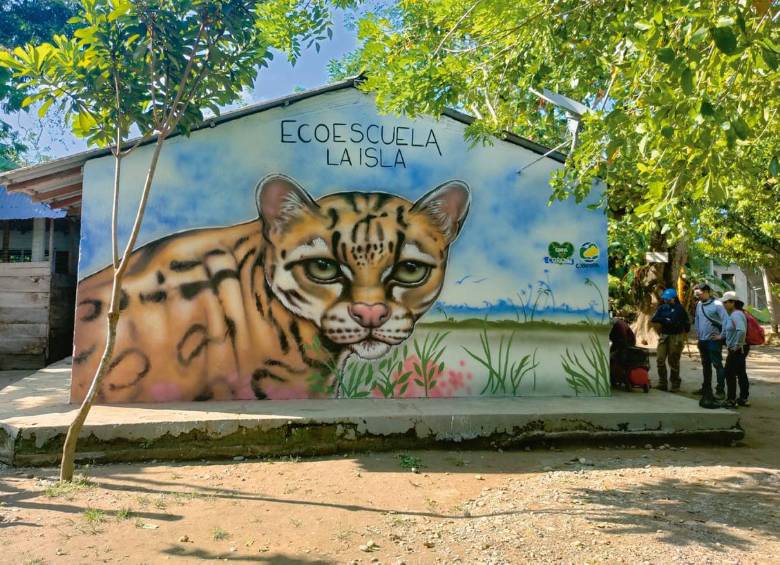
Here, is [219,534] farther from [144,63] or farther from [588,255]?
[588,255]

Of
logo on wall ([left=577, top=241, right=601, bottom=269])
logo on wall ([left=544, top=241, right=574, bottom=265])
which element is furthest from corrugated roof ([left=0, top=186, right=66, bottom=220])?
logo on wall ([left=577, top=241, right=601, bottom=269])

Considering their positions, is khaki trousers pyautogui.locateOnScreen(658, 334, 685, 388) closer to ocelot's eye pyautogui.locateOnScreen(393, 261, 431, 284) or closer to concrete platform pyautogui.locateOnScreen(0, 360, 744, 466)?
concrete platform pyautogui.locateOnScreen(0, 360, 744, 466)

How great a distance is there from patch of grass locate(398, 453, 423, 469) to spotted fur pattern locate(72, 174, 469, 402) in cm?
163

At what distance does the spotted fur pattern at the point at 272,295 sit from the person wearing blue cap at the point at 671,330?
397 centimetres

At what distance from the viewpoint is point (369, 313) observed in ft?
22.8

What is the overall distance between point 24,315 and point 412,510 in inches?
377

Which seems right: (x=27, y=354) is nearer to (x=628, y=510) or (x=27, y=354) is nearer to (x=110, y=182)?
(x=110, y=182)

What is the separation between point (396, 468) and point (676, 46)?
4157mm

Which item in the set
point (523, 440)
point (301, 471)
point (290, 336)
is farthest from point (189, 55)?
point (523, 440)

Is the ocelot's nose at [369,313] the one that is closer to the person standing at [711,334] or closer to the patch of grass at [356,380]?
the patch of grass at [356,380]

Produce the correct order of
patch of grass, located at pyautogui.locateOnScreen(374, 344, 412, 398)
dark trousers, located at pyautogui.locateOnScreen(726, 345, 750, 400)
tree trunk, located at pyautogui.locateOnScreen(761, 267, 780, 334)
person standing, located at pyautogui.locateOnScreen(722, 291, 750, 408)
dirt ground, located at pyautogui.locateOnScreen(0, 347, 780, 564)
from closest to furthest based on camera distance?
1. dirt ground, located at pyautogui.locateOnScreen(0, 347, 780, 564)
2. patch of grass, located at pyautogui.locateOnScreen(374, 344, 412, 398)
3. person standing, located at pyautogui.locateOnScreen(722, 291, 750, 408)
4. dark trousers, located at pyautogui.locateOnScreen(726, 345, 750, 400)
5. tree trunk, located at pyautogui.locateOnScreen(761, 267, 780, 334)

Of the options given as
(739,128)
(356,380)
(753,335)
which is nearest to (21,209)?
(356,380)

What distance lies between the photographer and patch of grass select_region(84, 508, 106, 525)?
381 centimetres

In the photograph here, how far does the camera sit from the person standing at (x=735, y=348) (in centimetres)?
767
